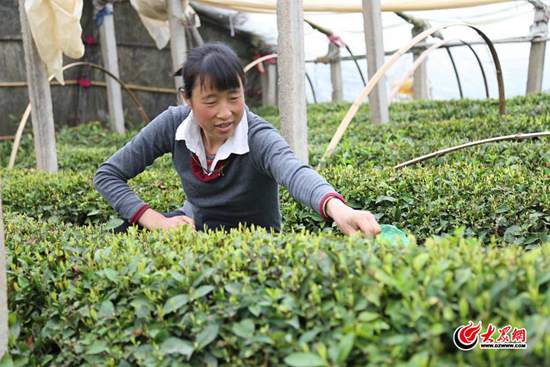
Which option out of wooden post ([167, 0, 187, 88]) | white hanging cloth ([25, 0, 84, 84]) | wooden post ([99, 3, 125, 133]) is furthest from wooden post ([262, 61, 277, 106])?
white hanging cloth ([25, 0, 84, 84])

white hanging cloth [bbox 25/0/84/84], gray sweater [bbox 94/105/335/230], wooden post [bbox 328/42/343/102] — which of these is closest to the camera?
gray sweater [bbox 94/105/335/230]

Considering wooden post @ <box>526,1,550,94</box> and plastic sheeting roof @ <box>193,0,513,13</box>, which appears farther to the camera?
wooden post @ <box>526,1,550,94</box>

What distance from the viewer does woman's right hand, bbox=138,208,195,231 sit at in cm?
301

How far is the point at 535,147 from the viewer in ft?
15.1

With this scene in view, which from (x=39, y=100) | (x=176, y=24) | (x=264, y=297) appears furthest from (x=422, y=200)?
(x=176, y=24)

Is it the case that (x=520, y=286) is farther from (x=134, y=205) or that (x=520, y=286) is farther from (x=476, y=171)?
(x=476, y=171)

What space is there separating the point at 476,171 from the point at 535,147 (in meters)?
0.85

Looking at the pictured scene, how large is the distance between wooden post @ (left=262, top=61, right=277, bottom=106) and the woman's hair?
33.9 ft

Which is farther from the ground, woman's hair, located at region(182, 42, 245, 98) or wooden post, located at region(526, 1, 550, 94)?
wooden post, located at region(526, 1, 550, 94)

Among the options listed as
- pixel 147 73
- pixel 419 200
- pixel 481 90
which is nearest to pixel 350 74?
pixel 481 90

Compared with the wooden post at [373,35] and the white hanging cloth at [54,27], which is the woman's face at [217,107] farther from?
the wooden post at [373,35]

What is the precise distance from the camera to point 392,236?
7.49 feet

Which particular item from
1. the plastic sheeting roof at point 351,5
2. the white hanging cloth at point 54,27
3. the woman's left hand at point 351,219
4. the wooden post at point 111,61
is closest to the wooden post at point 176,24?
the plastic sheeting roof at point 351,5

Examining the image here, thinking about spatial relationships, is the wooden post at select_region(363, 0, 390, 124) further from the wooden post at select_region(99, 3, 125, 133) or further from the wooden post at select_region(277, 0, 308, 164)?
the wooden post at select_region(99, 3, 125, 133)
